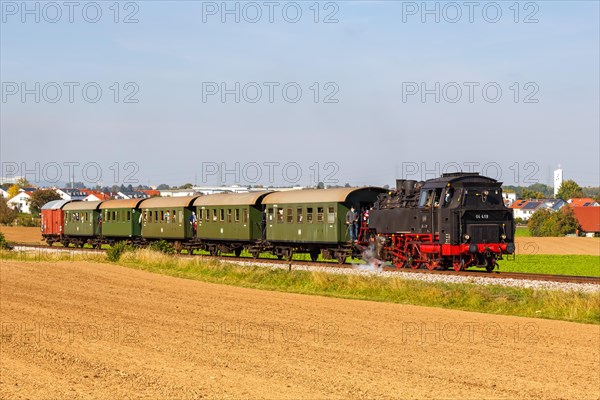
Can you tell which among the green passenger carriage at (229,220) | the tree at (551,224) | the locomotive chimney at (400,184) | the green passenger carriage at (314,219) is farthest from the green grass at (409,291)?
the tree at (551,224)

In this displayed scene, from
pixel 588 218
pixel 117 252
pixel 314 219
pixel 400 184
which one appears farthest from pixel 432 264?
pixel 588 218

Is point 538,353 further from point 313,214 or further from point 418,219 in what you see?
point 313,214

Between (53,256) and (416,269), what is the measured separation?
22.1 m

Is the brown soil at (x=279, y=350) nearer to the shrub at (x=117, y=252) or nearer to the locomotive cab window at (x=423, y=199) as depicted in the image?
the locomotive cab window at (x=423, y=199)

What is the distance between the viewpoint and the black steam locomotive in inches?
1176

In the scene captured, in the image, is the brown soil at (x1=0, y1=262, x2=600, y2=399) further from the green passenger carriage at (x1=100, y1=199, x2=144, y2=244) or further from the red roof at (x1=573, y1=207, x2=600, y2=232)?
the red roof at (x1=573, y1=207, x2=600, y2=232)

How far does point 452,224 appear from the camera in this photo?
97.5 feet

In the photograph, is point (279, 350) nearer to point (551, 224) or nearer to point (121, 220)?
point (121, 220)

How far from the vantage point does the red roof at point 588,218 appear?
126 meters

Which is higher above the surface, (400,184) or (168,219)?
(400,184)

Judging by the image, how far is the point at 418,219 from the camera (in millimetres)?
31250

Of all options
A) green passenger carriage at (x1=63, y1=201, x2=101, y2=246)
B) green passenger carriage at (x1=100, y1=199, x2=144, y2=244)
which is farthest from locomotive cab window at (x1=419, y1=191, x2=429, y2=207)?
green passenger carriage at (x1=63, y1=201, x2=101, y2=246)

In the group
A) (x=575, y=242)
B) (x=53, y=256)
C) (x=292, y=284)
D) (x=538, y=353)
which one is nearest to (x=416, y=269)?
(x=292, y=284)

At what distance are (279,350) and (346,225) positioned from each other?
62.8 ft
